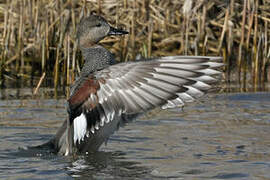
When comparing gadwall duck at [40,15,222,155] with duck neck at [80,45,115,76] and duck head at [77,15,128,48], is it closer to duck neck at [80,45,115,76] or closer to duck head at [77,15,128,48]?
duck neck at [80,45,115,76]

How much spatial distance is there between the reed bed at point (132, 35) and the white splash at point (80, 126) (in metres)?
2.95

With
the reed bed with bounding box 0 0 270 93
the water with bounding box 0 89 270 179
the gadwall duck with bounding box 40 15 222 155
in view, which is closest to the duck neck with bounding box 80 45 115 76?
the gadwall duck with bounding box 40 15 222 155

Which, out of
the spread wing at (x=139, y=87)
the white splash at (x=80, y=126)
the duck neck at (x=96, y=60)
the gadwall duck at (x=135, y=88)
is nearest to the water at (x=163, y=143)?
the white splash at (x=80, y=126)

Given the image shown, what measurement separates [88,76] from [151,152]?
92 cm

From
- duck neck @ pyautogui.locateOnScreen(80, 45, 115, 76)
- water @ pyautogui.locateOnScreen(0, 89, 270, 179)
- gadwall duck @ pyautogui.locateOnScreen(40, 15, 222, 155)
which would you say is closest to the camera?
gadwall duck @ pyautogui.locateOnScreen(40, 15, 222, 155)

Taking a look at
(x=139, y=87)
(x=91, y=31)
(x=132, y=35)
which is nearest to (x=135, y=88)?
(x=139, y=87)

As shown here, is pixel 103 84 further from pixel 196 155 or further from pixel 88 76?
pixel 196 155

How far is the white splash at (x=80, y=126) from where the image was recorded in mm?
4738

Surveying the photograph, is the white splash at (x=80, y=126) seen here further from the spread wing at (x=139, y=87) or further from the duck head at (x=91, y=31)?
the duck head at (x=91, y=31)

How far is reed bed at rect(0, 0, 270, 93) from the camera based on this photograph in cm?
856

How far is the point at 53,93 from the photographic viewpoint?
26.2ft

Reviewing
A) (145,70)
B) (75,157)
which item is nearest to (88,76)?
(145,70)

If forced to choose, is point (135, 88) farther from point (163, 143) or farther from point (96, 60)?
point (163, 143)

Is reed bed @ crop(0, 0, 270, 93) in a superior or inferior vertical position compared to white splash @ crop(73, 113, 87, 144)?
superior
